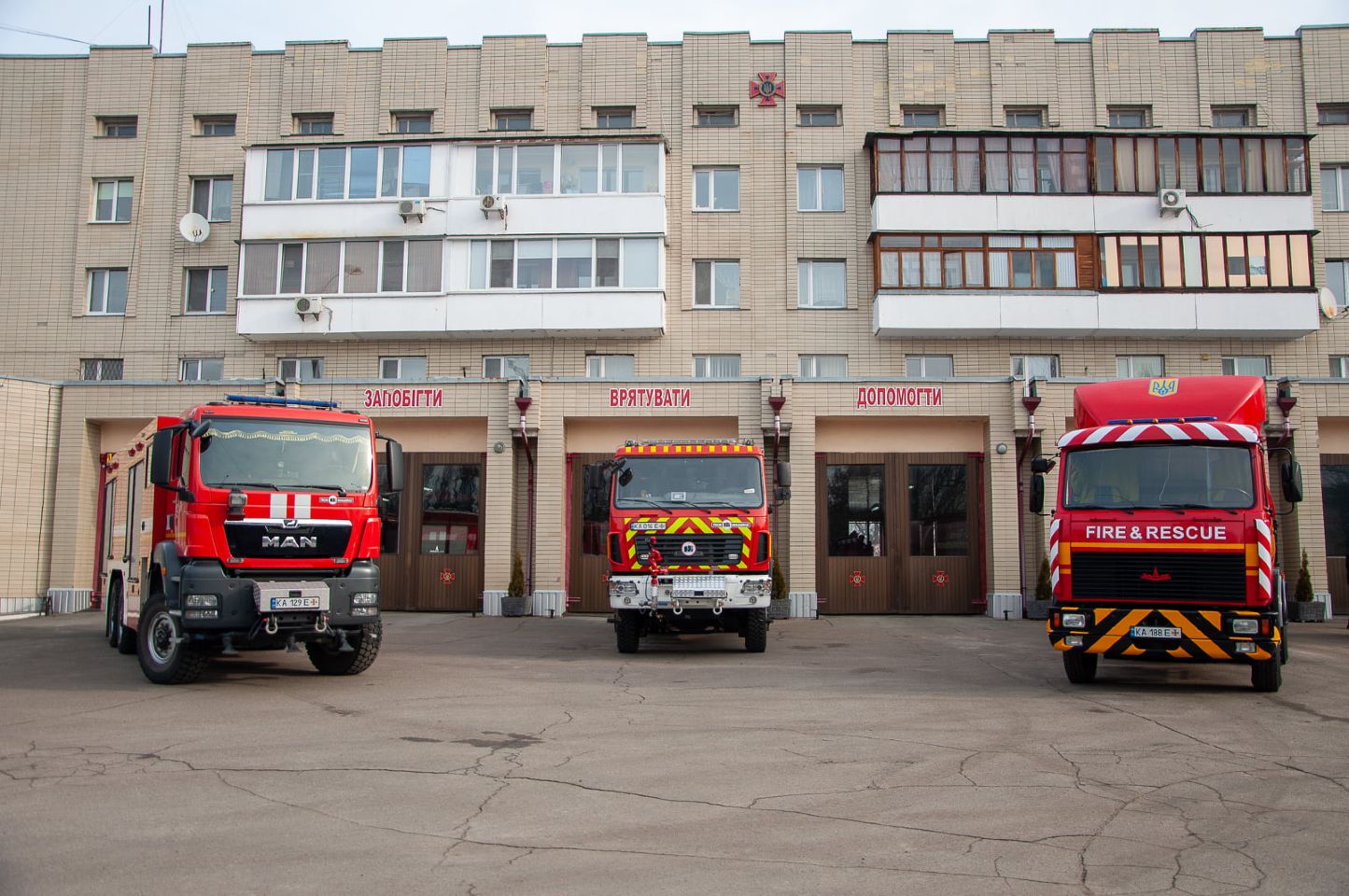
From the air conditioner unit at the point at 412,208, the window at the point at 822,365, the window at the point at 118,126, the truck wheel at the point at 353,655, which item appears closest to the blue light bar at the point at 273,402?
the truck wheel at the point at 353,655

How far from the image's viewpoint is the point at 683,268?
28.0m

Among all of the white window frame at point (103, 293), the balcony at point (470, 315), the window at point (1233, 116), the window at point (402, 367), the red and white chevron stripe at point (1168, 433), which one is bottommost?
the red and white chevron stripe at point (1168, 433)

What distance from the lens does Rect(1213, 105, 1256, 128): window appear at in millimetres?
28609

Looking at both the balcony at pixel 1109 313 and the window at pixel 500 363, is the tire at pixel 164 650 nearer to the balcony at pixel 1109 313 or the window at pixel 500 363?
the window at pixel 500 363

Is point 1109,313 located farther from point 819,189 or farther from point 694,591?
point 694,591

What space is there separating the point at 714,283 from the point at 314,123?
39.8ft

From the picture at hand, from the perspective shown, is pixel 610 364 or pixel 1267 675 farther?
pixel 610 364

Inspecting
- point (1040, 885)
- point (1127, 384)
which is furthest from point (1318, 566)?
point (1040, 885)

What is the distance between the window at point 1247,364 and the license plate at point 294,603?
24.0 m

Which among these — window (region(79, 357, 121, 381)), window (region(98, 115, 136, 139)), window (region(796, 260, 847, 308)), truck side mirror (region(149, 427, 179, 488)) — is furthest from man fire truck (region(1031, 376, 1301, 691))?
window (region(98, 115, 136, 139))

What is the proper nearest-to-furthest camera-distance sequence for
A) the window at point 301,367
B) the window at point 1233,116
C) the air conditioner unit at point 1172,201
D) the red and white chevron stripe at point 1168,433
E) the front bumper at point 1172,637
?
the front bumper at point 1172,637 < the red and white chevron stripe at point 1168,433 < the air conditioner unit at point 1172,201 < the window at point 301,367 < the window at point 1233,116

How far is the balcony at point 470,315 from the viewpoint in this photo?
26.6 m

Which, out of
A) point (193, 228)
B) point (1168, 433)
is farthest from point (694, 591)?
point (193, 228)

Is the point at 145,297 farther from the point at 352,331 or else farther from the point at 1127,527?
the point at 1127,527
